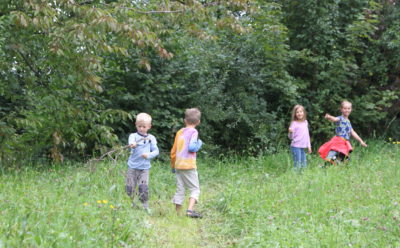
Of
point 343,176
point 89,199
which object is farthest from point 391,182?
point 89,199

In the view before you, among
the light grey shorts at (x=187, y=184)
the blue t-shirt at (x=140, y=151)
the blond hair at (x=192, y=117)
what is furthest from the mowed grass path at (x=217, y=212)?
the blond hair at (x=192, y=117)

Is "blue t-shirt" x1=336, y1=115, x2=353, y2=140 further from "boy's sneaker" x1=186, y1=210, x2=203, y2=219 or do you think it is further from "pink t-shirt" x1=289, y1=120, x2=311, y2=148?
"boy's sneaker" x1=186, y1=210, x2=203, y2=219

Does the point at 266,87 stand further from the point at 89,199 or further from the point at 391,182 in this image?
Answer: the point at 89,199

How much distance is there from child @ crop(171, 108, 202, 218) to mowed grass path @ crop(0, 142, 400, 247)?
0.23m

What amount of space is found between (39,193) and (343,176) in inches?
164

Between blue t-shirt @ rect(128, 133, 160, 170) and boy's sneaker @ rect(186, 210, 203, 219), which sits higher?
blue t-shirt @ rect(128, 133, 160, 170)

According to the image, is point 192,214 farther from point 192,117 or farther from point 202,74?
point 202,74

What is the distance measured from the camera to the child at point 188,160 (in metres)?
5.41

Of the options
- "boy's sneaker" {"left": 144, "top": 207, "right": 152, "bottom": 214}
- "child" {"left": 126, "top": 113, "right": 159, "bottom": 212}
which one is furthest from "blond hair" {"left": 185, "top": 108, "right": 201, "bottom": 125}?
"boy's sneaker" {"left": 144, "top": 207, "right": 152, "bottom": 214}

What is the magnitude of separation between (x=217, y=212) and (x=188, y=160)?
77 cm

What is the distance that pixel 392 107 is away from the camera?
10773 mm

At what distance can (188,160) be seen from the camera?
545 centimetres

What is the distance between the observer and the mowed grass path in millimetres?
3725

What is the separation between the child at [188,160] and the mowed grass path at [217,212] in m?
0.23
